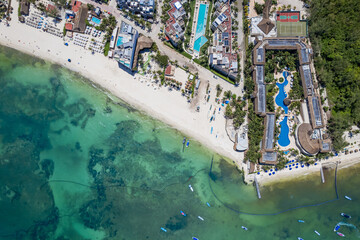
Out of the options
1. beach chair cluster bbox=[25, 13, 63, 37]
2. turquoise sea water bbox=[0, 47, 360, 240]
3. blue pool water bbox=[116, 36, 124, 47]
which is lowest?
turquoise sea water bbox=[0, 47, 360, 240]

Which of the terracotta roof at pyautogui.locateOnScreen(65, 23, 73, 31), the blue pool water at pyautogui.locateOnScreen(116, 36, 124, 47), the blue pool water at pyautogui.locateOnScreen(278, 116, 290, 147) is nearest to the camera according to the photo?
the blue pool water at pyautogui.locateOnScreen(116, 36, 124, 47)

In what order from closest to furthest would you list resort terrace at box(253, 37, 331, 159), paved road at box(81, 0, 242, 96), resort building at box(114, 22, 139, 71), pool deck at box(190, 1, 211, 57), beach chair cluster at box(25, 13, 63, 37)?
resort building at box(114, 22, 139, 71) → beach chair cluster at box(25, 13, 63, 37) → resort terrace at box(253, 37, 331, 159) → paved road at box(81, 0, 242, 96) → pool deck at box(190, 1, 211, 57)

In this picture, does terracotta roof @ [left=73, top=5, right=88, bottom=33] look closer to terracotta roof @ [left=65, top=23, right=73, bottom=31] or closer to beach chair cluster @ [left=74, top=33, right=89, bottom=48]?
terracotta roof @ [left=65, top=23, right=73, bottom=31]

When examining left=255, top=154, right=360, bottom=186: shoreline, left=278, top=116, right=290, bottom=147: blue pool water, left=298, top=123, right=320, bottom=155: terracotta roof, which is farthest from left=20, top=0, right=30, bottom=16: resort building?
left=298, top=123, right=320, bottom=155: terracotta roof

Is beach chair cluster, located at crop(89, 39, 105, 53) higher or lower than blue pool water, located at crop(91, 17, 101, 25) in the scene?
lower

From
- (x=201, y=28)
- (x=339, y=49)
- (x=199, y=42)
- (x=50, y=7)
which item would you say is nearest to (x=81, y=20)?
(x=50, y=7)

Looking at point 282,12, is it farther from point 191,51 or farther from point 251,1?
point 191,51

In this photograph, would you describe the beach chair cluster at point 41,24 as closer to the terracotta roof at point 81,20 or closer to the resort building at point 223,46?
the terracotta roof at point 81,20

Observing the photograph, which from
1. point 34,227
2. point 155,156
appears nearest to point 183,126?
point 155,156
